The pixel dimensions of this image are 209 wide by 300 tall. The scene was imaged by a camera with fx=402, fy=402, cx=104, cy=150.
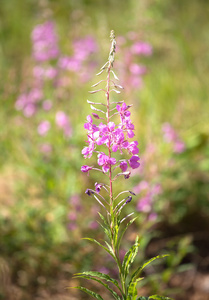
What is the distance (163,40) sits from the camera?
19.6 ft

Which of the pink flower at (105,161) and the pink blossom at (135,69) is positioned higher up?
the pink blossom at (135,69)

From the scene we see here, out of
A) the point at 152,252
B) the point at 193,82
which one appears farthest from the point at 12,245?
the point at 193,82

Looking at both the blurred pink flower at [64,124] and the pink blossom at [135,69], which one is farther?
the pink blossom at [135,69]

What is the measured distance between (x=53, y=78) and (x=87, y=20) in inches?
20.8

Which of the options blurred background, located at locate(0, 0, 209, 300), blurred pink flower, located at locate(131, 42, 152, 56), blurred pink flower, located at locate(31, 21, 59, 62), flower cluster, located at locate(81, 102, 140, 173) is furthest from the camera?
blurred pink flower, located at locate(31, 21, 59, 62)

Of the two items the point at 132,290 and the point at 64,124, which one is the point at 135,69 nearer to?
the point at 64,124

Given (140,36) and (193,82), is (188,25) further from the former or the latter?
(140,36)

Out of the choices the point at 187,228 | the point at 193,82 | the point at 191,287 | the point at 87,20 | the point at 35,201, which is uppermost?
the point at 193,82

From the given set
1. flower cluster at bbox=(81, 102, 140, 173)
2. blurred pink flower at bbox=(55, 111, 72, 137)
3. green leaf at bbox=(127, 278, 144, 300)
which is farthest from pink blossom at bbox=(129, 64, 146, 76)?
green leaf at bbox=(127, 278, 144, 300)

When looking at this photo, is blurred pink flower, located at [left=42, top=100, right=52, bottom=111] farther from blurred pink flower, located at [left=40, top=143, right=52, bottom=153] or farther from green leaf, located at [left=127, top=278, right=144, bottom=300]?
green leaf, located at [left=127, top=278, right=144, bottom=300]

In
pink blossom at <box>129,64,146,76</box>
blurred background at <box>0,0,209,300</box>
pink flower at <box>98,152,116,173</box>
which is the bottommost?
pink flower at <box>98,152,116,173</box>

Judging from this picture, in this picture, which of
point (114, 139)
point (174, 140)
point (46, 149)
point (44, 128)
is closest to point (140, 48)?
point (174, 140)

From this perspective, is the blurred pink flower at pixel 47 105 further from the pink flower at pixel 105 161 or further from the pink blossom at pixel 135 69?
the pink flower at pixel 105 161

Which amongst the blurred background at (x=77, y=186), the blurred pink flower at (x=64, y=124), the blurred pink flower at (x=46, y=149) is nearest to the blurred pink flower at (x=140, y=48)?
the blurred background at (x=77, y=186)
